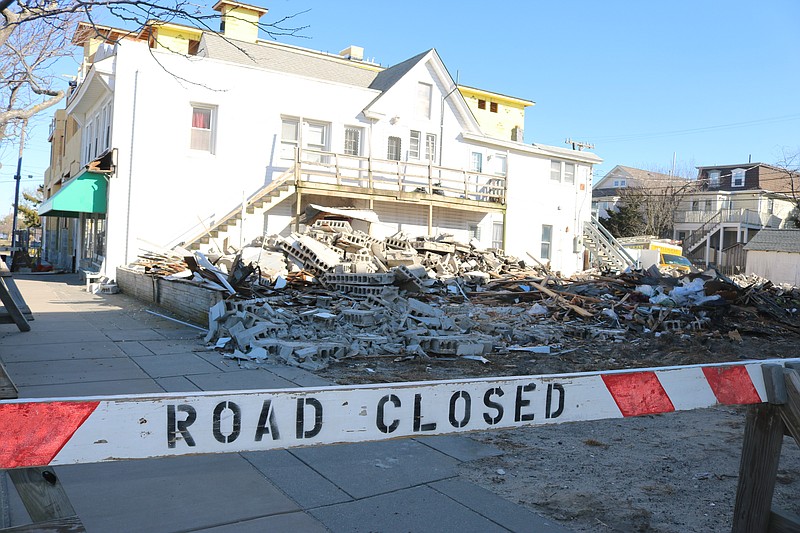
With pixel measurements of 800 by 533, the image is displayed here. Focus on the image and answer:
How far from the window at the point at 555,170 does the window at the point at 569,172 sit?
43 centimetres

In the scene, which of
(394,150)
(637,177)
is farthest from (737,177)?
(394,150)

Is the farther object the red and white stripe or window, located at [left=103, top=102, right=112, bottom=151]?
window, located at [left=103, top=102, right=112, bottom=151]

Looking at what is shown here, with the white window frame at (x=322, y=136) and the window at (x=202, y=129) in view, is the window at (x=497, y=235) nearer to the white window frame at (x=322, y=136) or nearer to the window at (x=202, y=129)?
the white window frame at (x=322, y=136)

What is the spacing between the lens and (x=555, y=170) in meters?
31.8

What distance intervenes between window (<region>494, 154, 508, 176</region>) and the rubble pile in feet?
27.5

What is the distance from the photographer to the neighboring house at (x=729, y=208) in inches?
2152

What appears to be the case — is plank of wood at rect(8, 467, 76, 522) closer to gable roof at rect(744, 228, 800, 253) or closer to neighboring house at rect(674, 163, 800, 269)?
gable roof at rect(744, 228, 800, 253)

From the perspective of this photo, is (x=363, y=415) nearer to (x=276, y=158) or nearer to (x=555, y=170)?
(x=276, y=158)

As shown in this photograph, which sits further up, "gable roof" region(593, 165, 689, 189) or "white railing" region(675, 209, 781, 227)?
"gable roof" region(593, 165, 689, 189)

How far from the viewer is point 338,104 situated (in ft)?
81.6

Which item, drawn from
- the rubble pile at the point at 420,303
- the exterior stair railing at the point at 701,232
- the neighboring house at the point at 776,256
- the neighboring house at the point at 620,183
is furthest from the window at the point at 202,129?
the exterior stair railing at the point at 701,232

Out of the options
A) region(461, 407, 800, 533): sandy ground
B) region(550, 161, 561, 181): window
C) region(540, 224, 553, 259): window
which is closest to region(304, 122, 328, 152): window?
region(540, 224, 553, 259): window

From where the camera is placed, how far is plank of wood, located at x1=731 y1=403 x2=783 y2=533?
11.3 feet

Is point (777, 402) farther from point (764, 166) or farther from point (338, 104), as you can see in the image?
point (764, 166)
